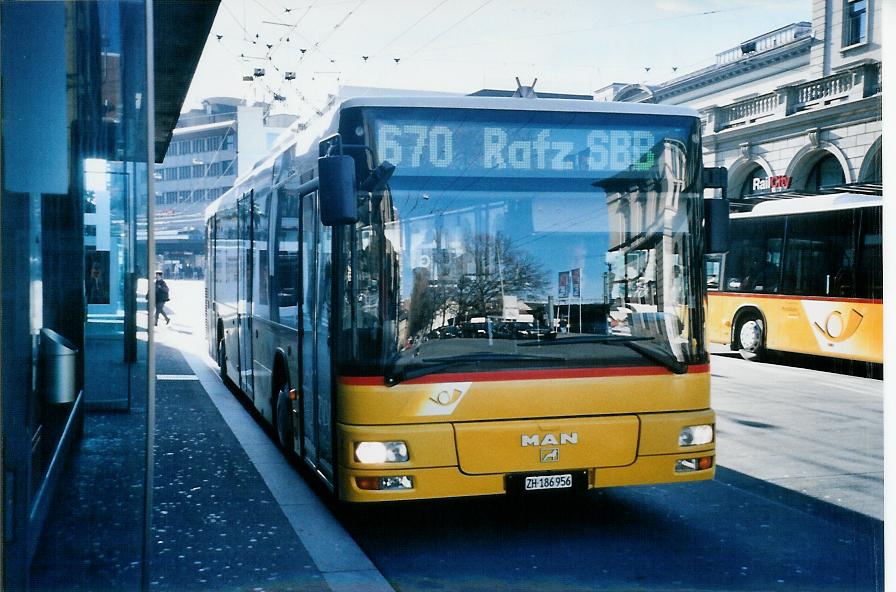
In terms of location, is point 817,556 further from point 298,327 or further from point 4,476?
point 4,476

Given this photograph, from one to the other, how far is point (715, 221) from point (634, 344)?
0.99 metres

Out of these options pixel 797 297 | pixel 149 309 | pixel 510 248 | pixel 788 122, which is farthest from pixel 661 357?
pixel 788 122

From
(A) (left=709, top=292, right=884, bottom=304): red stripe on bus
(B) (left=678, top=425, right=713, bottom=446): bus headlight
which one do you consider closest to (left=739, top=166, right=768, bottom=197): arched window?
(A) (left=709, top=292, right=884, bottom=304): red stripe on bus

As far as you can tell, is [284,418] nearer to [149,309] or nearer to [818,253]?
[149,309]

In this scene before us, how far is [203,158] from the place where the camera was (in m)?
20.4

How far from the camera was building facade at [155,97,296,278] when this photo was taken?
1465 cm

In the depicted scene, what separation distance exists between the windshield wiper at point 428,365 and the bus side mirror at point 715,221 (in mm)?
1563

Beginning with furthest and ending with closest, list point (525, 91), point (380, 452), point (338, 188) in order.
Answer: point (525, 91)
point (380, 452)
point (338, 188)

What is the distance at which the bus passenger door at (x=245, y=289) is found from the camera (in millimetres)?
10109

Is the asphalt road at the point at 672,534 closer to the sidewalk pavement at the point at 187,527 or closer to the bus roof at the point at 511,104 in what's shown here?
the sidewalk pavement at the point at 187,527

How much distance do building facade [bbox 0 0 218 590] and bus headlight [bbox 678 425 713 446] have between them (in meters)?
3.18

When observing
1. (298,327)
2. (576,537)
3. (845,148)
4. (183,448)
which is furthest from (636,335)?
(845,148)

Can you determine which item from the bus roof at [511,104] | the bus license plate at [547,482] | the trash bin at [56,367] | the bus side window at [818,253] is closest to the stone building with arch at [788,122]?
the bus side window at [818,253]

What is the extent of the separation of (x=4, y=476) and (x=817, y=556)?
450cm
